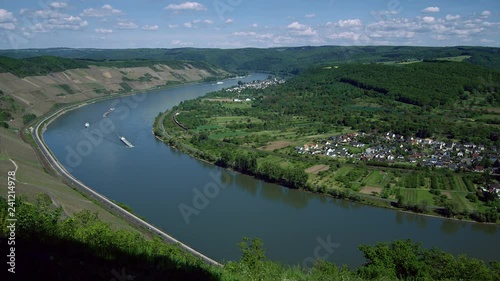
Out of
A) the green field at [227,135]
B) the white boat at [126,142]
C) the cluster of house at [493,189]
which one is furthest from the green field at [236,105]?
the cluster of house at [493,189]

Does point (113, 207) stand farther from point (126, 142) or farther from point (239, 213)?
point (126, 142)

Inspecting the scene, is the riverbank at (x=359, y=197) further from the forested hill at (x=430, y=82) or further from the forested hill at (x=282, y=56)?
the forested hill at (x=282, y=56)

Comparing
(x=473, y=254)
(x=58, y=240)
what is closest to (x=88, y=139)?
(x=58, y=240)

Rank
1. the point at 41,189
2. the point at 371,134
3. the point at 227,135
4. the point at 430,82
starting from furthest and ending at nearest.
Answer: the point at 430,82
the point at 227,135
the point at 371,134
the point at 41,189

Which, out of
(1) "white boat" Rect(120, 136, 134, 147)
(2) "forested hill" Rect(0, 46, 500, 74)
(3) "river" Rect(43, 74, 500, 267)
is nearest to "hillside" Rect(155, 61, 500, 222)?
(3) "river" Rect(43, 74, 500, 267)

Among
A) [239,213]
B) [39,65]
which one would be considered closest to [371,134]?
[239,213]

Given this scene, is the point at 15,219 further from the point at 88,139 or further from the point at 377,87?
the point at 377,87

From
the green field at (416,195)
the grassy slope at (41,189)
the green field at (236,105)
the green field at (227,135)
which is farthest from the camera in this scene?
the green field at (236,105)
